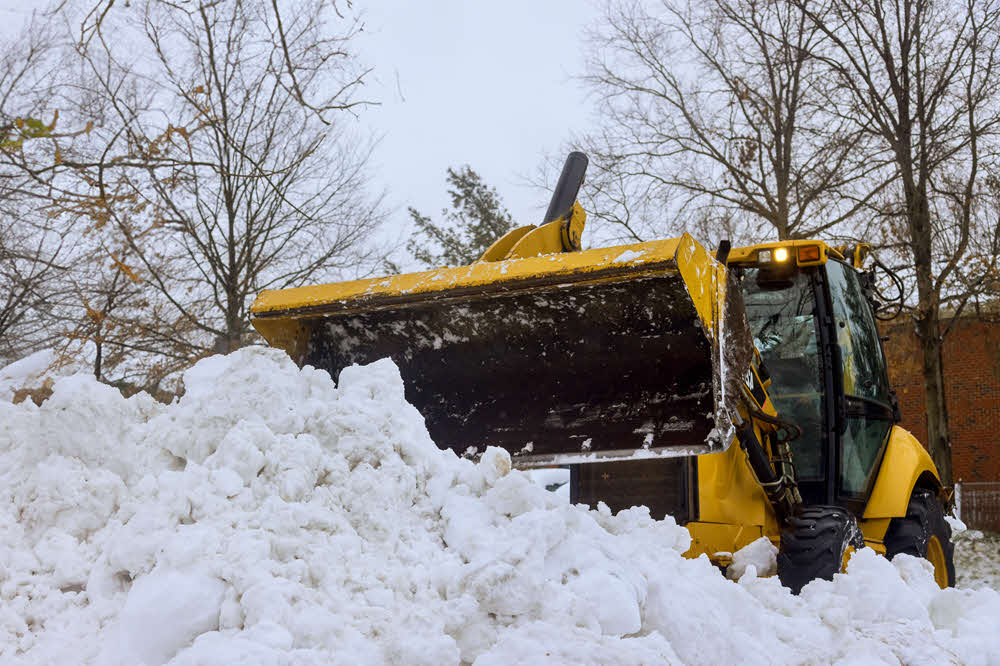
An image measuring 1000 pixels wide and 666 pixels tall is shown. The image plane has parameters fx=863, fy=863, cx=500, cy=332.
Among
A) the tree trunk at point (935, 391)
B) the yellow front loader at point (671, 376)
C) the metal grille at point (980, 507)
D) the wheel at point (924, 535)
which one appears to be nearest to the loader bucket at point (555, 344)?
the yellow front loader at point (671, 376)

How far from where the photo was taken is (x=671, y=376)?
3.80 metres

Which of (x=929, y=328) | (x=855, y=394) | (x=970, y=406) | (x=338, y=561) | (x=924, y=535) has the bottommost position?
(x=970, y=406)

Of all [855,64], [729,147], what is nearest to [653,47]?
[729,147]

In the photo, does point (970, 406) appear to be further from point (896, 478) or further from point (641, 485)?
point (641, 485)

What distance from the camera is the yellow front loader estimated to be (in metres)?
3.60

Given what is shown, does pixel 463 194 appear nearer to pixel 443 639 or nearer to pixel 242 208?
pixel 242 208

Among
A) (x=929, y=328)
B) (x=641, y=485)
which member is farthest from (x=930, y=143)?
(x=641, y=485)

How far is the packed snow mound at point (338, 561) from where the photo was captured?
2.12 m

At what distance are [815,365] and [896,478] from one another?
72cm

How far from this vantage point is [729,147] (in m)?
11.7

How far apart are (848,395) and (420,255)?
19.2 m

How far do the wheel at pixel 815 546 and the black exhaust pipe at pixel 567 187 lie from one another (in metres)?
2.18

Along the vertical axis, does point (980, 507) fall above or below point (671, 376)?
below

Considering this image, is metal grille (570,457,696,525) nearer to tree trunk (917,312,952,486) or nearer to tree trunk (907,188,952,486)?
tree trunk (907,188,952,486)
